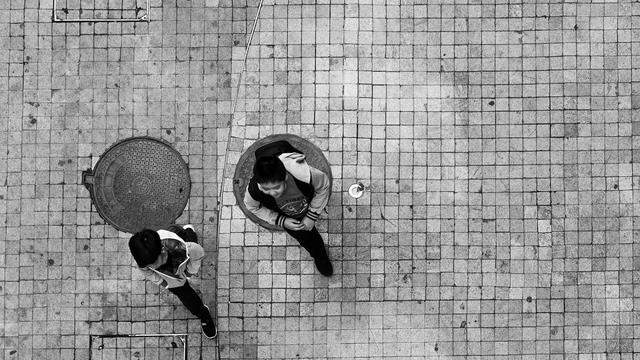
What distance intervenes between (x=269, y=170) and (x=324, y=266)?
8.22 ft

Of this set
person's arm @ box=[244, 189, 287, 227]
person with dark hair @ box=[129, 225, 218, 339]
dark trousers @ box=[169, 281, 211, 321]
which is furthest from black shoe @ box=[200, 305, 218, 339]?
person's arm @ box=[244, 189, 287, 227]

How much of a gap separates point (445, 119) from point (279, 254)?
2666 millimetres

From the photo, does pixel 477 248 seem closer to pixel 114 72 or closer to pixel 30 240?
pixel 114 72

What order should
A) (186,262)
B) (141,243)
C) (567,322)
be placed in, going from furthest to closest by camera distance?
(567,322) < (186,262) < (141,243)

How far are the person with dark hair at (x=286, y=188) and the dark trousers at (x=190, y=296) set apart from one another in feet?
5.17

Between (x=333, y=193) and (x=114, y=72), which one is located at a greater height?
(x=114, y=72)

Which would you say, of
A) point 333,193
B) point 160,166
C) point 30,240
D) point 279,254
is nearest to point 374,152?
point 333,193

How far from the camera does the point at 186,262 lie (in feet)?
19.9

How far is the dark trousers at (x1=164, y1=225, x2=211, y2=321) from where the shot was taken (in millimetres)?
6883

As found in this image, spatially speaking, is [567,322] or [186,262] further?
[567,322]

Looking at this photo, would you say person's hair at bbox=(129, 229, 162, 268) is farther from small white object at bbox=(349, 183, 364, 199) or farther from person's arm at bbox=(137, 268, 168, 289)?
small white object at bbox=(349, 183, 364, 199)

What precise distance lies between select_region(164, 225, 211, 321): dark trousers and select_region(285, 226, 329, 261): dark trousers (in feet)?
4.11

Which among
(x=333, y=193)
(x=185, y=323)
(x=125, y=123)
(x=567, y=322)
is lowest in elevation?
(x=185, y=323)

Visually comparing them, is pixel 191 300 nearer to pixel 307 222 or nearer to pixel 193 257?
pixel 193 257
